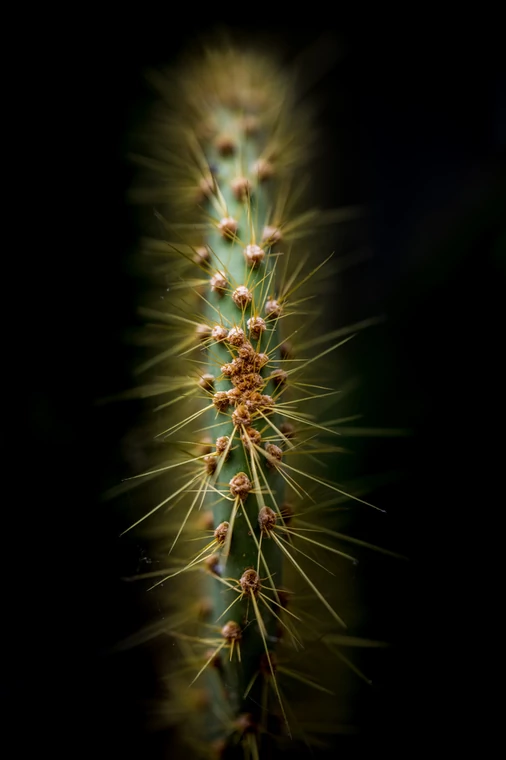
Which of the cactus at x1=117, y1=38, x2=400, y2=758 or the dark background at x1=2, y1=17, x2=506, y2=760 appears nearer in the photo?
the cactus at x1=117, y1=38, x2=400, y2=758

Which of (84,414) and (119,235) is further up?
(119,235)

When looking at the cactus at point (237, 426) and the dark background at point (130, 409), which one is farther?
the dark background at point (130, 409)

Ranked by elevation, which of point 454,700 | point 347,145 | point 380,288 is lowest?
point 454,700

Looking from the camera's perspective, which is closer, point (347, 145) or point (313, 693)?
point (313, 693)

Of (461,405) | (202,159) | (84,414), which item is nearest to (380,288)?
(461,405)

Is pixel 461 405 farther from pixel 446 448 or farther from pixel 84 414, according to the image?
pixel 84 414
